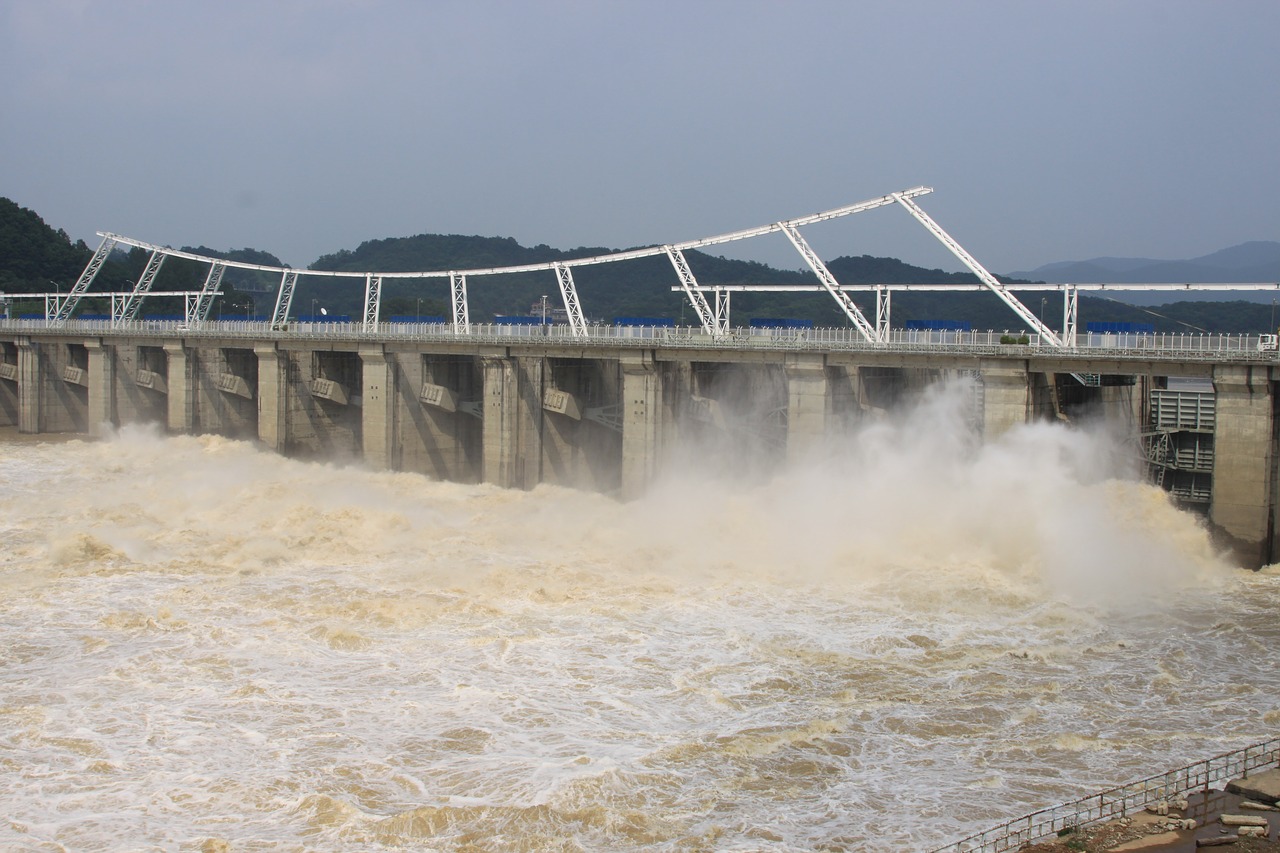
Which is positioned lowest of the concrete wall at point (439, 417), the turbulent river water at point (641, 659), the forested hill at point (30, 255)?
the turbulent river water at point (641, 659)

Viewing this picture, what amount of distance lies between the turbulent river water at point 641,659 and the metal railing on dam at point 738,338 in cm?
345

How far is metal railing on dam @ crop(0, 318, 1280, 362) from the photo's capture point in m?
42.4

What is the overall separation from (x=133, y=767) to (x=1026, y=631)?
2318 cm

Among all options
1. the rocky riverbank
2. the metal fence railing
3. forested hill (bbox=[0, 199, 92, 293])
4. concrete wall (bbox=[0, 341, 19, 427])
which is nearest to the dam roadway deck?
concrete wall (bbox=[0, 341, 19, 427])

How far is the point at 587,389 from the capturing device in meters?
62.2

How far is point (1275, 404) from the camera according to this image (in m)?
39.7

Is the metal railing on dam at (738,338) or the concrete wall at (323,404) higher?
the metal railing on dam at (738,338)

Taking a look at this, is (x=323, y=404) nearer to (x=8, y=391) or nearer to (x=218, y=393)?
(x=218, y=393)

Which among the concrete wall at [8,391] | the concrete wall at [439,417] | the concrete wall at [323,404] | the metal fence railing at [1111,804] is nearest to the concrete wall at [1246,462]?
the metal fence railing at [1111,804]

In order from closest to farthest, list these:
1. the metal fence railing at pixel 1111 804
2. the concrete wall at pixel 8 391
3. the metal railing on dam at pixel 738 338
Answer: the metal fence railing at pixel 1111 804
the metal railing on dam at pixel 738 338
the concrete wall at pixel 8 391

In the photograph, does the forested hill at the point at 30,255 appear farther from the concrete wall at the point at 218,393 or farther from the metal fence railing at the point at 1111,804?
the metal fence railing at the point at 1111,804

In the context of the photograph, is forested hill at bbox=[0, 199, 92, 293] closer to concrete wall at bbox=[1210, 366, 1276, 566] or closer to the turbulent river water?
the turbulent river water

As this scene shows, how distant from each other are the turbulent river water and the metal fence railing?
0.86m

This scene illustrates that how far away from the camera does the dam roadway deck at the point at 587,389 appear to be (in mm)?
42000
